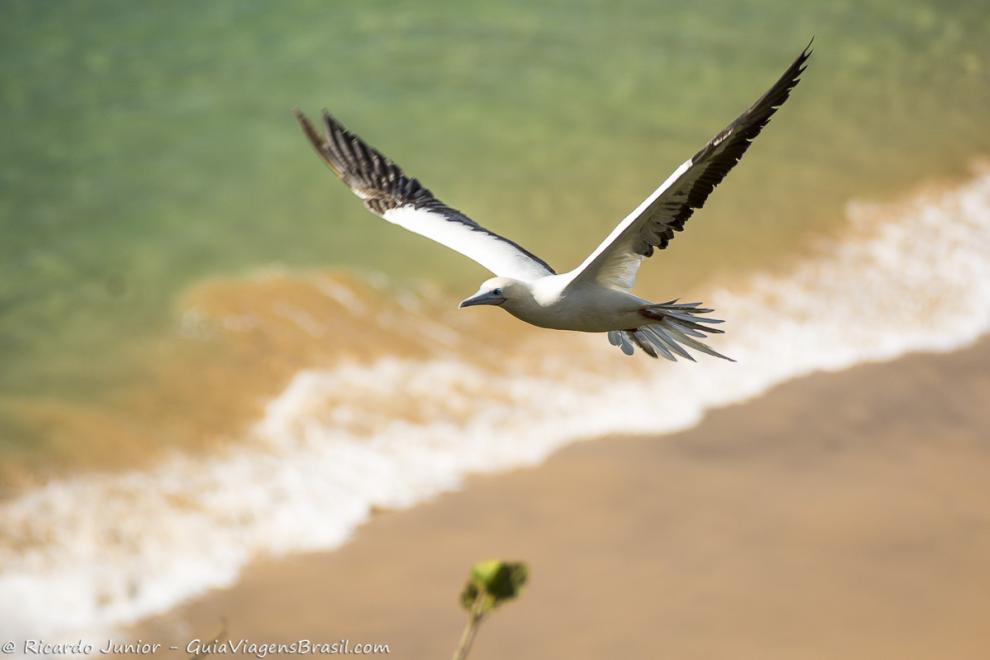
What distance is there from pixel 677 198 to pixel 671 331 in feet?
2.15

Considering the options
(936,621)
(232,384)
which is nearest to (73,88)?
(232,384)

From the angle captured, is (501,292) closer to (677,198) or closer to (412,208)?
(677,198)

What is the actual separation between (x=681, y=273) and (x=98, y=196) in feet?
16.3

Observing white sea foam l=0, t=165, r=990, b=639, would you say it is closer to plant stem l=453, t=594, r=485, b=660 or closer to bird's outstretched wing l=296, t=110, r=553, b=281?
bird's outstretched wing l=296, t=110, r=553, b=281

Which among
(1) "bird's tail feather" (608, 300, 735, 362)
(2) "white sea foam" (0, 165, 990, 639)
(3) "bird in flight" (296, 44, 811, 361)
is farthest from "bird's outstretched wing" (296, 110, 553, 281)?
(2) "white sea foam" (0, 165, 990, 639)

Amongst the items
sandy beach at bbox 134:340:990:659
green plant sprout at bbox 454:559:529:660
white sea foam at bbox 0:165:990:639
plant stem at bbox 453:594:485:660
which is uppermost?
white sea foam at bbox 0:165:990:639

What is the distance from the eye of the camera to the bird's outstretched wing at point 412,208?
5.62 m

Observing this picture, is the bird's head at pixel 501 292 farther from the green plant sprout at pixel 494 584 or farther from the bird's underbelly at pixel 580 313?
the green plant sprout at pixel 494 584

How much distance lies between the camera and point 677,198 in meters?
4.72

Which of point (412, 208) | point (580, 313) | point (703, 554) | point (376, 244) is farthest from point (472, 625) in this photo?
point (376, 244)

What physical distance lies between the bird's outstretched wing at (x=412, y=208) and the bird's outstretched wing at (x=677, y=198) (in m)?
0.50

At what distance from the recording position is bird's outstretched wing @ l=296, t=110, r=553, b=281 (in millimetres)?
5625

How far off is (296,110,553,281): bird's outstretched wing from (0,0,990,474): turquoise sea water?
316 centimetres

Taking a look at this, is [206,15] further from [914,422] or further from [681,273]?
[914,422]
